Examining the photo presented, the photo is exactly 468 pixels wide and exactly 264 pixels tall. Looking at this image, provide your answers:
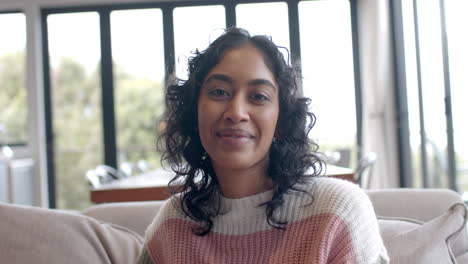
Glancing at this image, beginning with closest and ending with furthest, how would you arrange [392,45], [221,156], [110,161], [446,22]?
[221,156], [446,22], [392,45], [110,161]

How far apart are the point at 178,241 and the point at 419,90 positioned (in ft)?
13.4

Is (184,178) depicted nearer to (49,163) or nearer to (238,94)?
(238,94)

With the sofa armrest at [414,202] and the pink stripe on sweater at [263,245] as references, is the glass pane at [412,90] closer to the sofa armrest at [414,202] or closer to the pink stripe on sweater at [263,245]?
the sofa armrest at [414,202]

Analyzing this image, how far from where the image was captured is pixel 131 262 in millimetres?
1443

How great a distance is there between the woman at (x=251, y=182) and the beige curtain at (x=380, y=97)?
14.7 feet

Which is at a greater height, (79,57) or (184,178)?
(79,57)

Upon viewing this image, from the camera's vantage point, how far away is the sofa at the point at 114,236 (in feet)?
4.33

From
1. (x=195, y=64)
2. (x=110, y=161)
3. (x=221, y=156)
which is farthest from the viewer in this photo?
(x=110, y=161)

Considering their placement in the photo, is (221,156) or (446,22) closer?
(221,156)

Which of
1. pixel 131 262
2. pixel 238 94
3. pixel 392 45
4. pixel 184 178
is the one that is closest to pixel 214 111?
pixel 238 94

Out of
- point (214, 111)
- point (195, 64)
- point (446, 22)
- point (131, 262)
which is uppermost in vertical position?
point (446, 22)

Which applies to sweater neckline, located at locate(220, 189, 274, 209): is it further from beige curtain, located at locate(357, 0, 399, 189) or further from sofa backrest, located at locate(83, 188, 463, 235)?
beige curtain, located at locate(357, 0, 399, 189)

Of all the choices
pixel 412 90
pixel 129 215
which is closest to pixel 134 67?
pixel 412 90

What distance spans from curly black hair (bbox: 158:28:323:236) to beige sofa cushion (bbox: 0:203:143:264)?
0.25m
